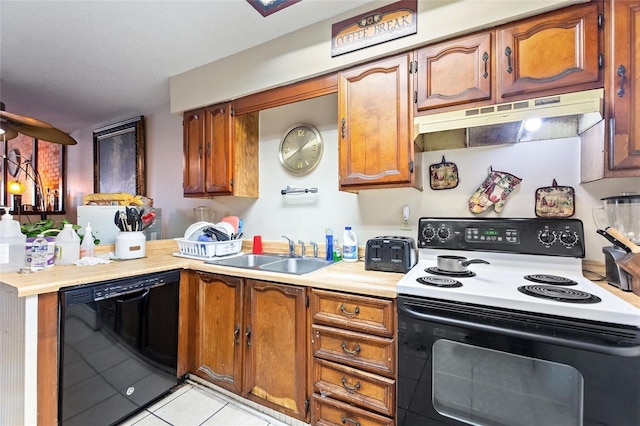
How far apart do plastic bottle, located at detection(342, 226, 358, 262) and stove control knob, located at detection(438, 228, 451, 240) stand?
54 cm

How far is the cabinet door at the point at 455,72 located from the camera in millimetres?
1406

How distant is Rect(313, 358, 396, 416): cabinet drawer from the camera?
1.29 metres

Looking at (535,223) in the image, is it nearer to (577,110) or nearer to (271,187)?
(577,110)

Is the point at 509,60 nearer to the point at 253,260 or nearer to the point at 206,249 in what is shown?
the point at 253,260

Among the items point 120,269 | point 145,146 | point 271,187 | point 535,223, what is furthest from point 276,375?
point 145,146

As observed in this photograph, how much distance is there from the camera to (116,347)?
5.14ft

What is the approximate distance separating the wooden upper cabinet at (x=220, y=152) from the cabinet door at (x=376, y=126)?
3.14 ft

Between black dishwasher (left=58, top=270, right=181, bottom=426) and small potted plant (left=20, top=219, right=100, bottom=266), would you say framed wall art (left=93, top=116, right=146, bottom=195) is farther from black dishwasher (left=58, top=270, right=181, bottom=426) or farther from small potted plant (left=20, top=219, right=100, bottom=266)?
black dishwasher (left=58, top=270, right=181, bottom=426)

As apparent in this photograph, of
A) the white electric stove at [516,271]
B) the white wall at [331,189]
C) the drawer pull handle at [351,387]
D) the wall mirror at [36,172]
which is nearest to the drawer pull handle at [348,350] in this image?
the drawer pull handle at [351,387]

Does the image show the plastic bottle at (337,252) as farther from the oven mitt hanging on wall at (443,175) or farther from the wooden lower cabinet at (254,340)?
the oven mitt hanging on wall at (443,175)

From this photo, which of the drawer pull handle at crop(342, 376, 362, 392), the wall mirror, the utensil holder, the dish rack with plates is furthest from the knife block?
the wall mirror

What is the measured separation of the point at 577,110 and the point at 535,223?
57 centimetres

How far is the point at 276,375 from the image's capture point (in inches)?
62.6

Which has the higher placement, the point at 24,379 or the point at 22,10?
the point at 22,10
